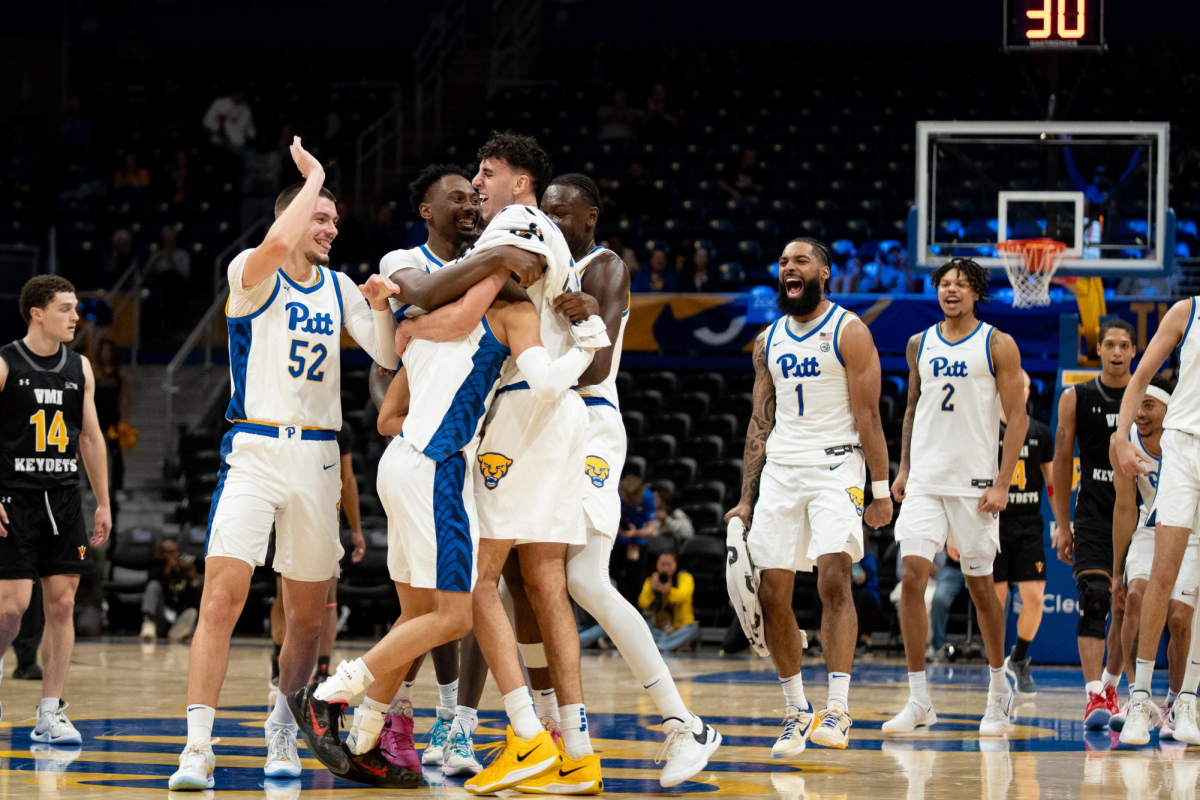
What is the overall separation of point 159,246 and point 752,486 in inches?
608

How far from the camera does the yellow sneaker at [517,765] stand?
5.57 m

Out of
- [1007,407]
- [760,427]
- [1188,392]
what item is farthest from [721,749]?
[1188,392]

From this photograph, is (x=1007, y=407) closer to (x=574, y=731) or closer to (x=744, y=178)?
(x=574, y=731)

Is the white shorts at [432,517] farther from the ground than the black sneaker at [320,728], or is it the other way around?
the white shorts at [432,517]

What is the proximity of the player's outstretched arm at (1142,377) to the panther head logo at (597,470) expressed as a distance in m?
2.70

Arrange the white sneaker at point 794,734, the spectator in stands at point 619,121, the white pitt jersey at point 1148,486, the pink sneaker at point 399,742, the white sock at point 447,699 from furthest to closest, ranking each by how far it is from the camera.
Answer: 1. the spectator in stands at point 619,121
2. the white pitt jersey at point 1148,486
3. the white sneaker at point 794,734
4. the white sock at point 447,699
5. the pink sneaker at point 399,742

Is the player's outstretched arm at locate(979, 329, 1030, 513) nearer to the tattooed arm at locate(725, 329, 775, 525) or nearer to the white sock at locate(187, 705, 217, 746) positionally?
the tattooed arm at locate(725, 329, 775, 525)

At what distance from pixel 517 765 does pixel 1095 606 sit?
445cm

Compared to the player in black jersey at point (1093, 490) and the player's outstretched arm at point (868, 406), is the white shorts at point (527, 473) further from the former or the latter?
the player in black jersey at point (1093, 490)

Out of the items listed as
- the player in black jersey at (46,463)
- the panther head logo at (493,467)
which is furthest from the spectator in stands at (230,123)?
the panther head logo at (493,467)

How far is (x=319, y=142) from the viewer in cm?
2411

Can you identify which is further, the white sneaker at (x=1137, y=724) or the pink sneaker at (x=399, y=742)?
the white sneaker at (x=1137, y=724)

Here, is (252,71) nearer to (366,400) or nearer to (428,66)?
(428,66)

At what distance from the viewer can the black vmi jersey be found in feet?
25.7
